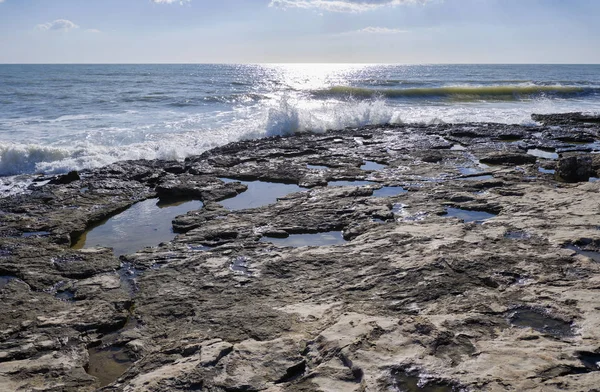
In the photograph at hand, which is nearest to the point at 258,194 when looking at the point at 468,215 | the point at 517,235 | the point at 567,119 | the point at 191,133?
the point at 468,215

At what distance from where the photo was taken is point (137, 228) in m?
5.78

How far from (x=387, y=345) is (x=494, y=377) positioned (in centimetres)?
59

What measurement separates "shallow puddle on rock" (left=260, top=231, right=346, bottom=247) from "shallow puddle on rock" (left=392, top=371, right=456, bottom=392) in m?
2.49

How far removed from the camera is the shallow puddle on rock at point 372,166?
8508mm

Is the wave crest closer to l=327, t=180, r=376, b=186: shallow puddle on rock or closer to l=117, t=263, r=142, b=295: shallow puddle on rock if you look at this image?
l=327, t=180, r=376, b=186: shallow puddle on rock

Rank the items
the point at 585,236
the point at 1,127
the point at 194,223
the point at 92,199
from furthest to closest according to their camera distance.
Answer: the point at 1,127, the point at 92,199, the point at 194,223, the point at 585,236

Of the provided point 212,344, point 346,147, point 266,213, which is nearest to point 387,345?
point 212,344

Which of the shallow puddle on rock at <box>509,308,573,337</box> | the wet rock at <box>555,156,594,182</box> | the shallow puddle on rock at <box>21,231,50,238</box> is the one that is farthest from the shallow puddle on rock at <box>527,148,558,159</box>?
the shallow puddle on rock at <box>21,231,50,238</box>

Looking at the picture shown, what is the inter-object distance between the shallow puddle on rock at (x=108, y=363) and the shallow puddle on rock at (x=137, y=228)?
1.83 metres

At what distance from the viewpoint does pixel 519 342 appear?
280cm

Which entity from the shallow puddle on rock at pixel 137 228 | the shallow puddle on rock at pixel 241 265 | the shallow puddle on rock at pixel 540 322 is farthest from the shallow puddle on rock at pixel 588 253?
the shallow puddle on rock at pixel 137 228

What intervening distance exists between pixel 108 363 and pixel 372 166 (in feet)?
20.7

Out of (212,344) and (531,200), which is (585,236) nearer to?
(531,200)

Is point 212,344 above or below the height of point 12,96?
below
